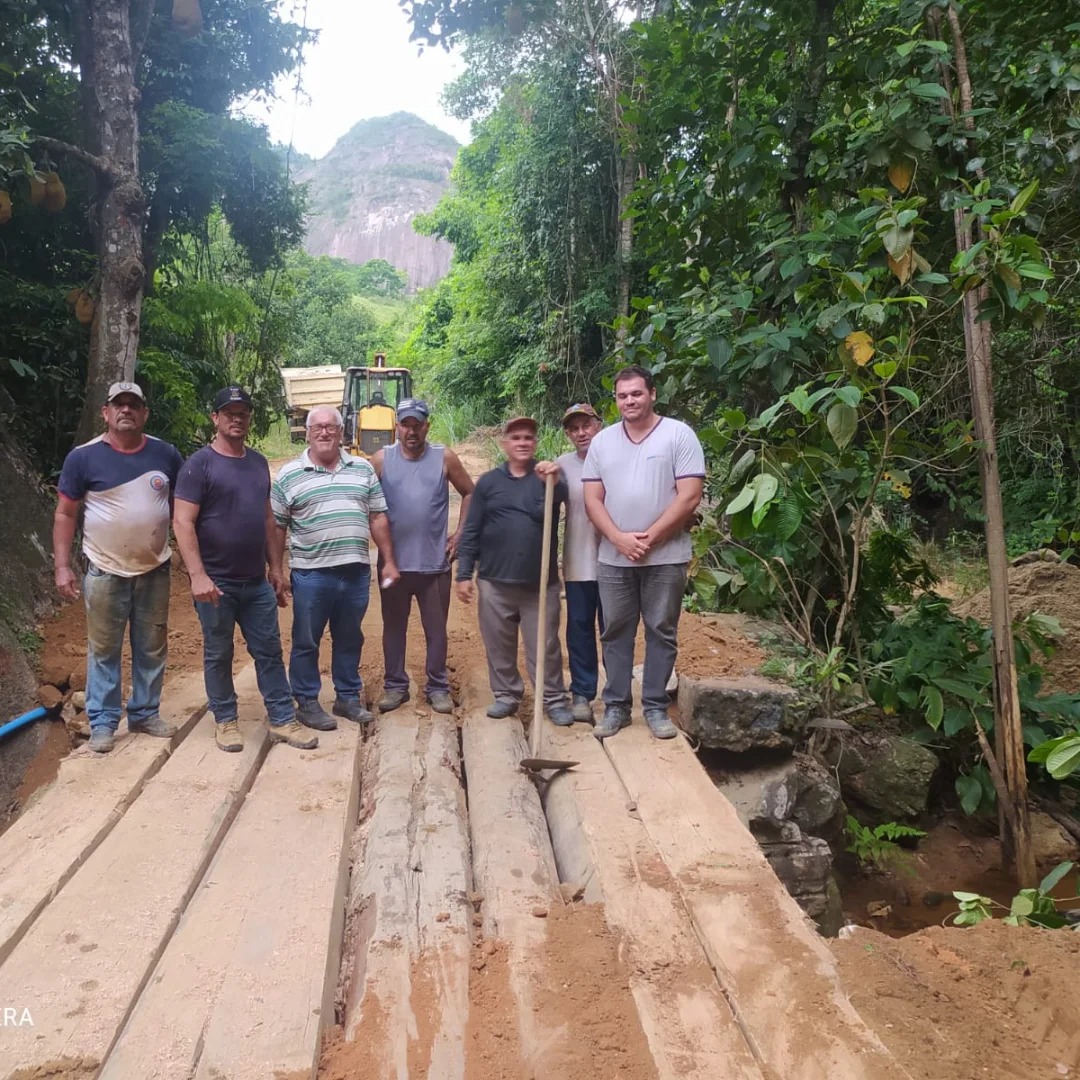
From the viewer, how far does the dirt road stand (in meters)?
2.07

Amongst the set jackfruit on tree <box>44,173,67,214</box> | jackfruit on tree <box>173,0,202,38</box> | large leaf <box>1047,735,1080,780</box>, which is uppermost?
jackfruit on tree <box>173,0,202,38</box>

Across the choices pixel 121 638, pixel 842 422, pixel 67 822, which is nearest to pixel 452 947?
pixel 67 822

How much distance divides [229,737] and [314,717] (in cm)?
42

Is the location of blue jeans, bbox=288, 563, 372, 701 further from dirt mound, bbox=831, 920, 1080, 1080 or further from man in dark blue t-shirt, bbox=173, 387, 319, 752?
dirt mound, bbox=831, 920, 1080, 1080

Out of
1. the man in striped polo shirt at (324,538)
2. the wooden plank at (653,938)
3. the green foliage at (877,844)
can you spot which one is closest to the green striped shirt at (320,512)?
the man in striped polo shirt at (324,538)

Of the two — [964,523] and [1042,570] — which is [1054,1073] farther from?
[964,523]

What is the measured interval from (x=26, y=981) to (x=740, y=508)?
3129 millimetres

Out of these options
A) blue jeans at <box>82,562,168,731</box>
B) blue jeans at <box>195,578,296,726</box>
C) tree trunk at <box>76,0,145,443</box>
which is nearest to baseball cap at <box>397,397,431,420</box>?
blue jeans at <box>195,578,296,726</box>

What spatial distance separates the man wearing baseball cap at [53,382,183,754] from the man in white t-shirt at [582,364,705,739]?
203 cm

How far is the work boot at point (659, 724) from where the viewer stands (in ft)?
13.1

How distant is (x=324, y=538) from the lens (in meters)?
4.04

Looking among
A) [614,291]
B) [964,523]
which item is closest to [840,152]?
[964,523]

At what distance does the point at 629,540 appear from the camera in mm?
3793

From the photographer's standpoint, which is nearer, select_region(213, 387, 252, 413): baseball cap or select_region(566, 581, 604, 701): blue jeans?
→ select_region(213, 387, 252, 413): baseball cap
